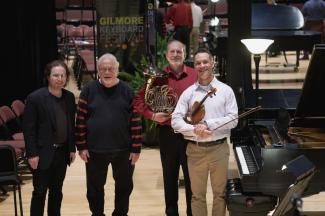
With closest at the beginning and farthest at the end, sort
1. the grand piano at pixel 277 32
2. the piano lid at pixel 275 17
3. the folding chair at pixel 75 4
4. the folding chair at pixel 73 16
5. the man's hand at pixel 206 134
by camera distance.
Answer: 1. the man's hand at pixel 206 134
2. the grand piano at pixel 277 32
3. the piano lid at pixel 275 17
4. the folding chair at pixel 73 16
5. the folding chair at pixel 75 4

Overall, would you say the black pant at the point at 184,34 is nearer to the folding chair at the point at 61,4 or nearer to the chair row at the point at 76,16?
the chair row at the point at 76,16

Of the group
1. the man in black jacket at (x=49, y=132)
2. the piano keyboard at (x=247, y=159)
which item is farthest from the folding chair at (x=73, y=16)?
the piano keyboard at (x=247, y=159)

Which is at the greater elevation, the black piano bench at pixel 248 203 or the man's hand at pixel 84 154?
the man's hand at pixel 84 154

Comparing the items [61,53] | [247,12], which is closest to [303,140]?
[247,12]

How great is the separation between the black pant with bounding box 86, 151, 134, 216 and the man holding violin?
0.61 m

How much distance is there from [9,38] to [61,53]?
1.91 m

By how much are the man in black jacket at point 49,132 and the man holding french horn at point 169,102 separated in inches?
24.9

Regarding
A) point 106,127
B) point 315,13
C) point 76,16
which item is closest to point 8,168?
point 106,127

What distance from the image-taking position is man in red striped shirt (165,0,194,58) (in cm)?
939

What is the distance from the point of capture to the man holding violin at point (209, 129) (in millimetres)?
3131

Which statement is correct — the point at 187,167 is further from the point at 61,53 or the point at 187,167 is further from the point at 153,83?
the point at 61,53

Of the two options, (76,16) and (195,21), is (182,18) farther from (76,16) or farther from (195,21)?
(76,16)

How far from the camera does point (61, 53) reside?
8.30 m

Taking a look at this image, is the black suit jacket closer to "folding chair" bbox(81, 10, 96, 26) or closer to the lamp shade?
the lamp shade
